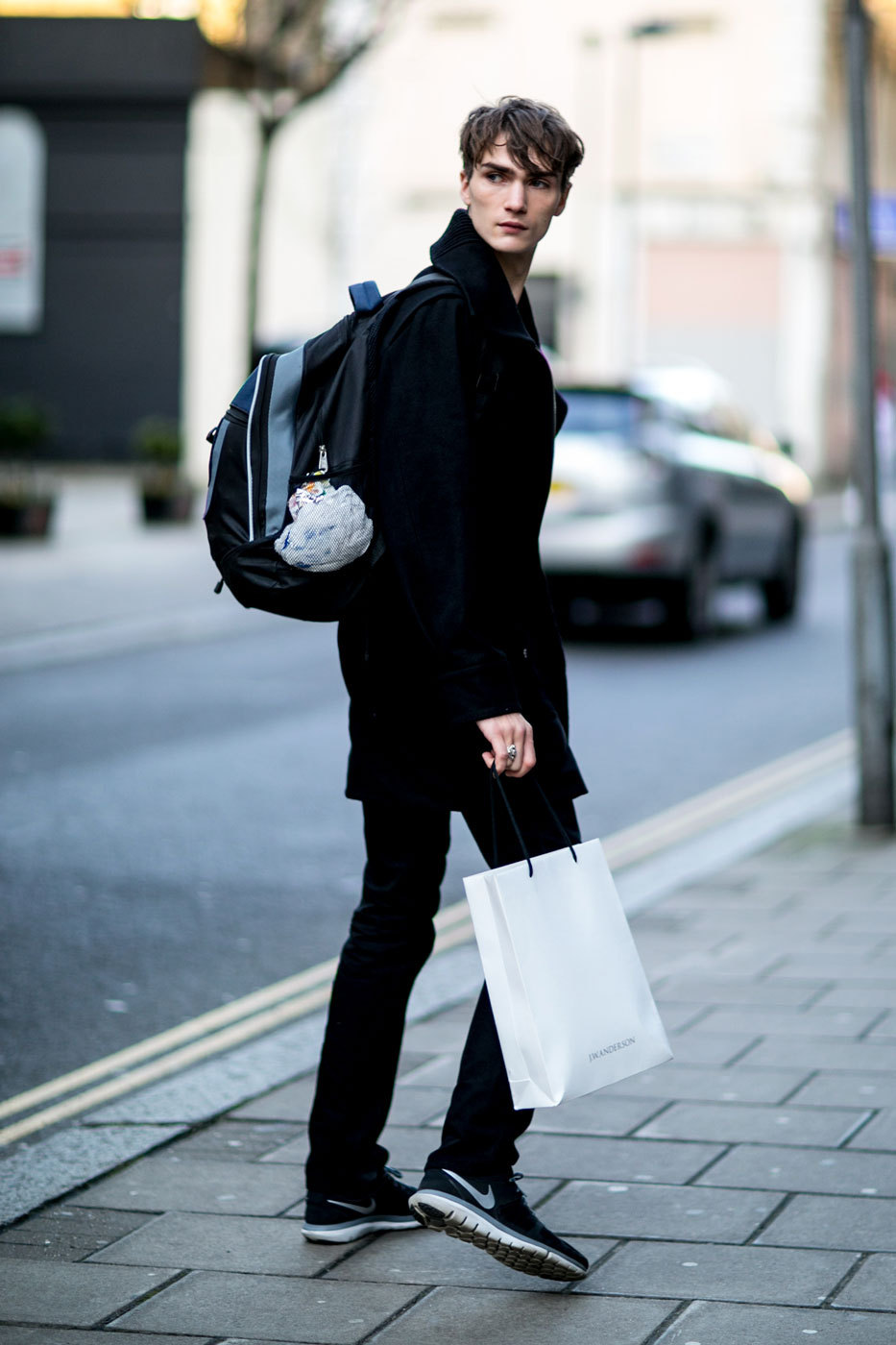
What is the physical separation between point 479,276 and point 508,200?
124 mm

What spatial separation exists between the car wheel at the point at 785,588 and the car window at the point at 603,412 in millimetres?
2338

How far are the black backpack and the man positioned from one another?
4 centimetres

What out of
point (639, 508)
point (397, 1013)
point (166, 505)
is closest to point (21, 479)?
point (166, 505)

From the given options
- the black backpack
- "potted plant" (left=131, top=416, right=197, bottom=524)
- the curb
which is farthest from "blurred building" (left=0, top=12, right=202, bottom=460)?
the black backpack

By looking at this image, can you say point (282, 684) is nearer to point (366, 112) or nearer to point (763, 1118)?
point (763, 1118)

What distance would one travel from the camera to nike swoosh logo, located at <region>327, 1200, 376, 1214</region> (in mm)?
3518

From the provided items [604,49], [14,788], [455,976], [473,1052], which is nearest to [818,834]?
[455,976]

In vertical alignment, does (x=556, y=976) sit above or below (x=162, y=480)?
below

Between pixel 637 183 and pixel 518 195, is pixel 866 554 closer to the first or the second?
pixel 518 195

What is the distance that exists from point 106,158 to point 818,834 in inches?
1009

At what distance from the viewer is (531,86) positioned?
121 ft

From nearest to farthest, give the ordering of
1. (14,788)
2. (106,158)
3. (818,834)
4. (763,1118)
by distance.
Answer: (763,1118), (818,834), (14,788), (106,158)

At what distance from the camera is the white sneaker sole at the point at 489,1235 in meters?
3.24

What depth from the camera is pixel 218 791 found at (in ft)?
27.6
